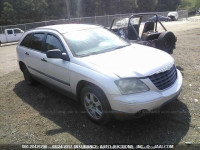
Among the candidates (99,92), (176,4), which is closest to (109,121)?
(99,92)

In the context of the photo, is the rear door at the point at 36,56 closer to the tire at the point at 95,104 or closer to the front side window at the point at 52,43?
the front side window at the point at 52,43

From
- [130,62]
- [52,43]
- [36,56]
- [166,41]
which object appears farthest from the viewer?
[166,41]

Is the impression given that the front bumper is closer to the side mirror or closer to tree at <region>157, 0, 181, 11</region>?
the side mirror

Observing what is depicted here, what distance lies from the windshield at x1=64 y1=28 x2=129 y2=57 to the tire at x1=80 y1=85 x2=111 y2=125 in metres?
0.80

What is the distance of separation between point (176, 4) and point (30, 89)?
7590 centimetres

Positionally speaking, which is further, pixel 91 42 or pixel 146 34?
pixel 146 34

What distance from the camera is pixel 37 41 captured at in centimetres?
557

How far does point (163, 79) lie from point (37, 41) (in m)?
3.29

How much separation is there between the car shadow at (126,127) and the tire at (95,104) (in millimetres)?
171

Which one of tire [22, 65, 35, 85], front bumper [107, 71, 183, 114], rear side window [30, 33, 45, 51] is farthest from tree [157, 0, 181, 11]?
front bumper [107, 71, 183, 114]

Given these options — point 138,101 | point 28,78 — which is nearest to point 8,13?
point 28,78

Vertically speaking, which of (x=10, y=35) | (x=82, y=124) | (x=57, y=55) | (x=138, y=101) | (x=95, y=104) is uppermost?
(x=57, y=55)

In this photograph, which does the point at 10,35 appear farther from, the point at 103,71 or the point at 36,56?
the point at 103,71

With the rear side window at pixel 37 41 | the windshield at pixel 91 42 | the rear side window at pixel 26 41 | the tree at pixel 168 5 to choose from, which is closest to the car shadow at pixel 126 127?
the windshield at pixel 91 42
